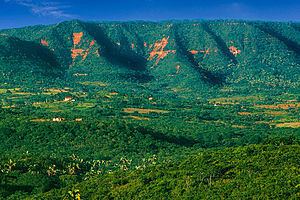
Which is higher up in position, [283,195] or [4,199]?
[283,195]

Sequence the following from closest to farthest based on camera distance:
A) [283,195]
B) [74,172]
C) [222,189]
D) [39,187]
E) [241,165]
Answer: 1. [283,195]
2. [222,189]
3. [241,165]
4. [39,187]
5. [74,172]

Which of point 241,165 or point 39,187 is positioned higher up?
point 241,165

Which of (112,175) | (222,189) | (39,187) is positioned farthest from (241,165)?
(39,187)

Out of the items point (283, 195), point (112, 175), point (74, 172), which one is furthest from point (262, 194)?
point (74, 172)

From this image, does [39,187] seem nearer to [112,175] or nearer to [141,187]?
[112,175]

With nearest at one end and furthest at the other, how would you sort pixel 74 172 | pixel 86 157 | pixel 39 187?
pixel 39 187 < pixel 74 172 < pixel 86 157

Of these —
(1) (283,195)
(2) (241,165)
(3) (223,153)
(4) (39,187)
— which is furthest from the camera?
(4) (39,187)

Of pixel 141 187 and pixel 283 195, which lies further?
pixel 141 187

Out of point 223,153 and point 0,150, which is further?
point 0,150

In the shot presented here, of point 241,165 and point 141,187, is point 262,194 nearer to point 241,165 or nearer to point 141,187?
point 241,165
